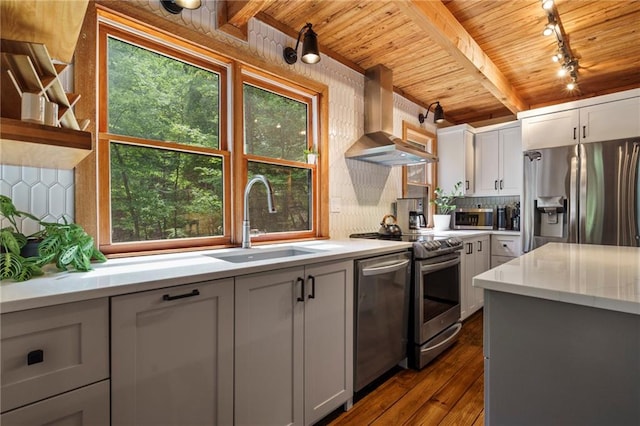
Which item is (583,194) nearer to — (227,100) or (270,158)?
(270,158)

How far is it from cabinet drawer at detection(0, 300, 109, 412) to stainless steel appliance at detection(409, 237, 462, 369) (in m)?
1.93

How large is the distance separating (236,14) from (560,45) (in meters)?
2.50

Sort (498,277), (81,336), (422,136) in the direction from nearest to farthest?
(81,336), (498,277), (422,136)

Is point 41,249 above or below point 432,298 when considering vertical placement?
above

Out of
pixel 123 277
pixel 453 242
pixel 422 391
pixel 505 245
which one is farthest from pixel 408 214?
pixel 123 277

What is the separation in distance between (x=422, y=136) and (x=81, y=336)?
3902mm

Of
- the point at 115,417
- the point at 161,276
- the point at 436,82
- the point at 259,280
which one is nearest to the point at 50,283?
the point at 161,276

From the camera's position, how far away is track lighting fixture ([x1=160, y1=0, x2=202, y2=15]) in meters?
1.62

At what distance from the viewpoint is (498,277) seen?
1.05m

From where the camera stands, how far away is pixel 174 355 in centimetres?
113

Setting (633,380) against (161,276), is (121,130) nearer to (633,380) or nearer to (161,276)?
(161,276)

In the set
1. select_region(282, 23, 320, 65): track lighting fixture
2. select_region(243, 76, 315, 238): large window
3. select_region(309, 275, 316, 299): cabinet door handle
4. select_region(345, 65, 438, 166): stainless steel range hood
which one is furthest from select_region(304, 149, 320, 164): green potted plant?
select_region(309, 275, 316, 299): cabinet door handle

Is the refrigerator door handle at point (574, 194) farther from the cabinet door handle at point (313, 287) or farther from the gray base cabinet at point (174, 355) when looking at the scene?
the gray base cabinet at point (174, 355)

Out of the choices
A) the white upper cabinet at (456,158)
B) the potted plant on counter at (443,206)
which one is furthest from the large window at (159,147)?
the white upper cabinet at (456,158)
